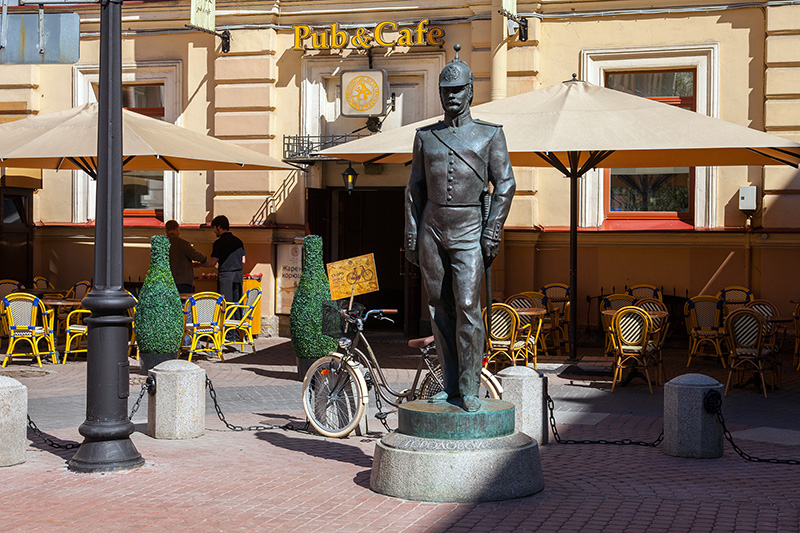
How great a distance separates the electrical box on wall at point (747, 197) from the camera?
580 inches

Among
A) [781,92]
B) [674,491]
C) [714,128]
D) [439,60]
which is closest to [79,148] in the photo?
[439,60]

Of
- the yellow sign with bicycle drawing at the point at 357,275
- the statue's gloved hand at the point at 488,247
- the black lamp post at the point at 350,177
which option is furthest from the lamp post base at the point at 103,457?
the black lamp post at the point at 350,177

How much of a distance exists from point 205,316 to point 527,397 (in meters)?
6.61

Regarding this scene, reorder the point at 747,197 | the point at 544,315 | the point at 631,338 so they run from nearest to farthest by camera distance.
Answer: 1. the point at 631,338
2. the point at 544,315
3. the point at 747,197

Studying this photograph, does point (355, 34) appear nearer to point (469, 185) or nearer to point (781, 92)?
point (781, 92)

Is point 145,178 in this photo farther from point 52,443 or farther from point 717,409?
point 717,409

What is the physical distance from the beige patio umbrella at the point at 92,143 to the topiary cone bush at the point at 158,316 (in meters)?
1.47

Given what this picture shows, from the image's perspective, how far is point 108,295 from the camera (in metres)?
7.29

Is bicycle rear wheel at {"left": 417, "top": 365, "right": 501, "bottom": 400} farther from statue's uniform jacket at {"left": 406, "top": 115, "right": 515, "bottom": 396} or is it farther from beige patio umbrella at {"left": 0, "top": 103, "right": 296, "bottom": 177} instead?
beige patio umbrella at {"left": 0, "top": 103, "right": 296, "bottom": 177}

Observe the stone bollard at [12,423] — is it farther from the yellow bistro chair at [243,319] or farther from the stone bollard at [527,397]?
the yellow bistro chair at [243,319]


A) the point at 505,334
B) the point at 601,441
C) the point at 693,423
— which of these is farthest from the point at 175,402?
the point at 505,334

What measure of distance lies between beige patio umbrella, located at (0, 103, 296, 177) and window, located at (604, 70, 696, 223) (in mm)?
5248

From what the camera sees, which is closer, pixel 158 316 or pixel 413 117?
pixel 158 316

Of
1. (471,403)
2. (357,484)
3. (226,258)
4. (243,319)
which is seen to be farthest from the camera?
(226,258)
